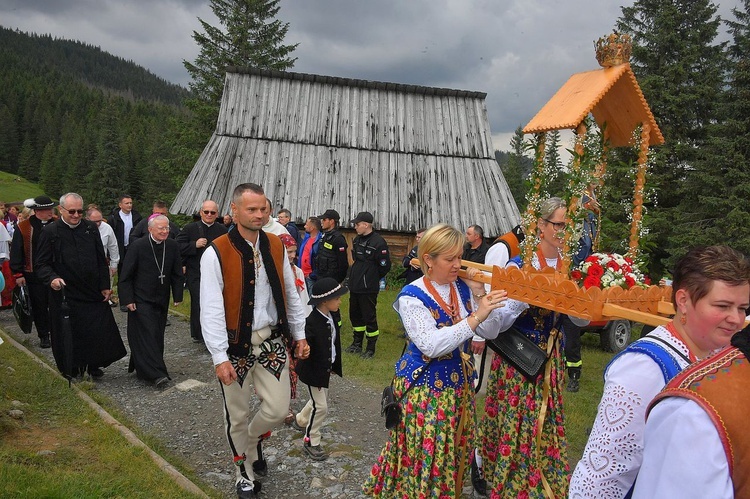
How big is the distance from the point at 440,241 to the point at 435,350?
654mm

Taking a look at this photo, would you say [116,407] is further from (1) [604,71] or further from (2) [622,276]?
(1) [604,71]

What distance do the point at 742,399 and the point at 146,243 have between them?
6.59 m

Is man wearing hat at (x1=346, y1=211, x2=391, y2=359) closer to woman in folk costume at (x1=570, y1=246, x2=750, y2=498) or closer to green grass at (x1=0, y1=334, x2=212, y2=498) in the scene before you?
green grass at (x1=0, y1=334, x2=212, y2=498)

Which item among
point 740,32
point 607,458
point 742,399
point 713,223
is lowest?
point 607,458

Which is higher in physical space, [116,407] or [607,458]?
[607,458]

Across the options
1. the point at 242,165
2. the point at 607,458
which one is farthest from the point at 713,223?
the point at 607,458

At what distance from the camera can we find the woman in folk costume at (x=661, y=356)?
1789 mm

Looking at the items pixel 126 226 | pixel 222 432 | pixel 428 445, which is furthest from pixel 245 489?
pixel 126 226

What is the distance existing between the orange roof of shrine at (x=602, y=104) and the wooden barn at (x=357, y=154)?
1201 cm

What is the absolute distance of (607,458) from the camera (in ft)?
6.20

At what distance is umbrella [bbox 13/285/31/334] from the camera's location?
8016 millimetres

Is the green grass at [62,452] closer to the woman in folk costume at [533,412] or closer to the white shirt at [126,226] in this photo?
the woman in folk costume at [533,412]

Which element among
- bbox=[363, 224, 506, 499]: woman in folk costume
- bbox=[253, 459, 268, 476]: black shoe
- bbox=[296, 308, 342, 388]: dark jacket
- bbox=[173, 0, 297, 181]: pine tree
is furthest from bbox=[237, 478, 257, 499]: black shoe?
bbox=[173, 0, 297, 181]: pine tree

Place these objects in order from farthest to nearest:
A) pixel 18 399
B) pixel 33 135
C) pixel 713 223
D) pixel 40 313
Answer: pixel 33 135 < pixel 713 223 < pixel 40 313 < pixel 18 399
